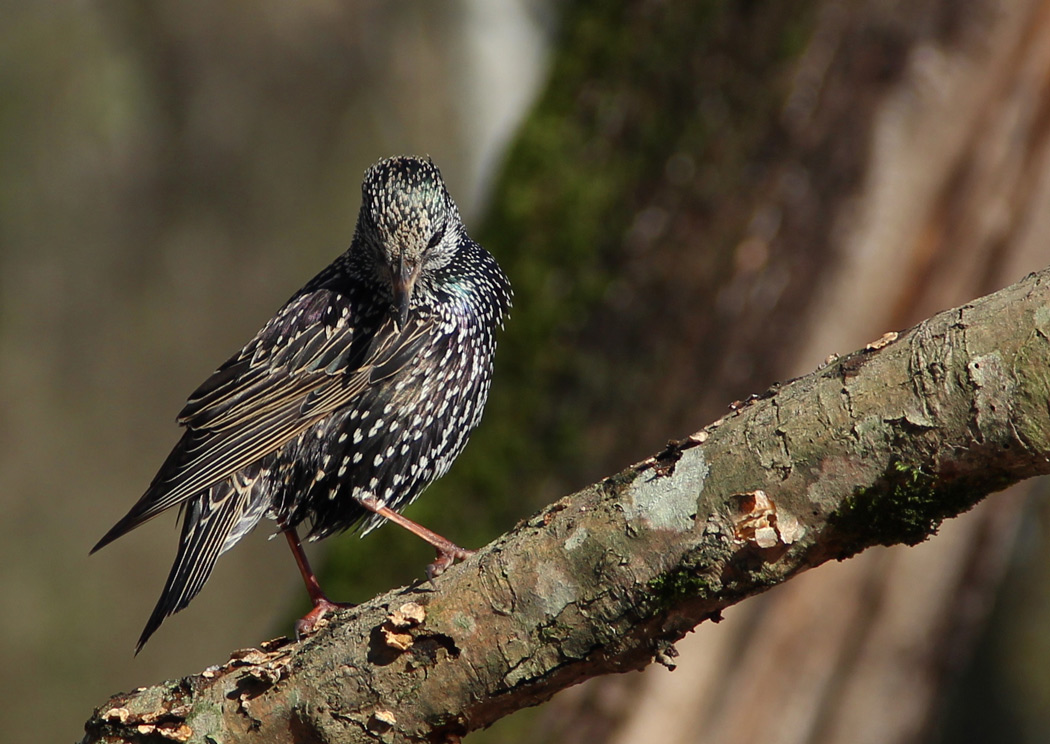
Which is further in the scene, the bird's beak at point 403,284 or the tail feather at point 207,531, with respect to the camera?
the tail feather at point 207,531

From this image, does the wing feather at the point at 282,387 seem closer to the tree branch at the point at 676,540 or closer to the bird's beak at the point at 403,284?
the bird's beak at the point at 403,284

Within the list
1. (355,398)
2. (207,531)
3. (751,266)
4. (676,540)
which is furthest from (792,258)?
(676,540)

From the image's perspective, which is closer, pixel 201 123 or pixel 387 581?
pixel 387 581

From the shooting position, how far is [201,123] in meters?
10.4

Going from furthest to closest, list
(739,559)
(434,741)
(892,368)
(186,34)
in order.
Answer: (186,34) → (434,741) → (739,559) → (892,368)

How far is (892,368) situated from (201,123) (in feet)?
30.2

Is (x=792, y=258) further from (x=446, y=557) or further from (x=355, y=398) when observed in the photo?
(x=446, y=557)

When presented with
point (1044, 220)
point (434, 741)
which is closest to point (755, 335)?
point (1044, 220)

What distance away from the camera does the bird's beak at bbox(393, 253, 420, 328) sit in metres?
3.72

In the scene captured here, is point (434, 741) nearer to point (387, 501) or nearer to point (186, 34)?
point (387, 501)

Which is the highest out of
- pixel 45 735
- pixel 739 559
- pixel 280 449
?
pixel 45 735

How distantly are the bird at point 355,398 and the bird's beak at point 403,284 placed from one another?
11 mm

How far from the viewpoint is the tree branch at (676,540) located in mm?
2074

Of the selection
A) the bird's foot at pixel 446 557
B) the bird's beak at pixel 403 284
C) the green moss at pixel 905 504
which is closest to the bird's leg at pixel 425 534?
the bird's foot at pixel 446 557
